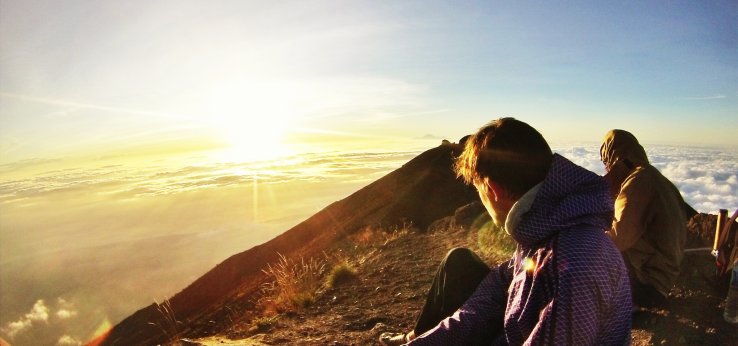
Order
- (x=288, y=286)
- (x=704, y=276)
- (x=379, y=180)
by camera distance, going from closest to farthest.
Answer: (x=704, y=276)
(x=288, y=286)
(x=379, y=180)

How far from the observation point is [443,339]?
2.50 meters

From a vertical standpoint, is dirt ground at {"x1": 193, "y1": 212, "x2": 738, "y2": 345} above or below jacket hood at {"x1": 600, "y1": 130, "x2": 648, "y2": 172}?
below

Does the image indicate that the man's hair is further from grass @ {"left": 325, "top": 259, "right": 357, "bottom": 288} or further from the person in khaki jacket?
grass @ {"left": 325, "top": 259, "right": 357, "bottom": 288}

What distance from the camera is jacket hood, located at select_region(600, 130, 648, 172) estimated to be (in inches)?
162

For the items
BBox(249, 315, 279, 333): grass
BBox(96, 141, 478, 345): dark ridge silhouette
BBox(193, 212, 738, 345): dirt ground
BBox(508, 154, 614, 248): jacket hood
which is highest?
BBox(508, 154, 614, 248): jacket hood

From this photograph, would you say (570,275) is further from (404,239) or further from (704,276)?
(404,239)

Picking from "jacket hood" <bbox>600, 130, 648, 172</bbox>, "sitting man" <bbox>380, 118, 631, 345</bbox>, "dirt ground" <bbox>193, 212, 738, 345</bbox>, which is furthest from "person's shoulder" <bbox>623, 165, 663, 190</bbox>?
"sitting man" <bbox>380, 118, 631, 345</bbox>

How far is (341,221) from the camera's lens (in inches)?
1040

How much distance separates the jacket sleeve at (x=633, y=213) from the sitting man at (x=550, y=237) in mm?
2029

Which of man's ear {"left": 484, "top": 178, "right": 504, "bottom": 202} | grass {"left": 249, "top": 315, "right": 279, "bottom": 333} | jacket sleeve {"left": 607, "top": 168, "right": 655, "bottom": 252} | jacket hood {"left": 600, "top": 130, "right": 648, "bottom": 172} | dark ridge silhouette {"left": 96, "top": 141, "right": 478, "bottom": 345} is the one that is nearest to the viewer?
man's ear {"left": 484, "top": 178, "right": 504, "bottom": 202}

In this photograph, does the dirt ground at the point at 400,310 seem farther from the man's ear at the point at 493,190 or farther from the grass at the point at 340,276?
the man's ear at the point at 493,190

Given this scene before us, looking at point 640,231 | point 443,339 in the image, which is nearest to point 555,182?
point 443,339

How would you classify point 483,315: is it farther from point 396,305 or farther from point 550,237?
point 396,305

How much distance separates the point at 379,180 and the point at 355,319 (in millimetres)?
22487
